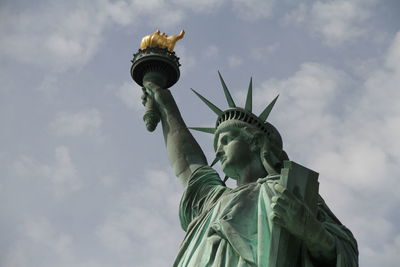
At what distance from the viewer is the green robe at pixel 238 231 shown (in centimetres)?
1062

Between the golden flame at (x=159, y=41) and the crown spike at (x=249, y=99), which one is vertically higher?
the golden flame at (x=159, y=41)

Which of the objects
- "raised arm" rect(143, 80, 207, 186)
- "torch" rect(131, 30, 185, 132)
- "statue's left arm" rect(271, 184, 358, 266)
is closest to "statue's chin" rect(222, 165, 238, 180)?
"raised arm" rect(143, 80, 207, 186)

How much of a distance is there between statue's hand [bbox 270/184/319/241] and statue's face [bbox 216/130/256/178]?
189 cm

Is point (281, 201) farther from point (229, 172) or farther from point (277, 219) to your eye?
point (229, 172)

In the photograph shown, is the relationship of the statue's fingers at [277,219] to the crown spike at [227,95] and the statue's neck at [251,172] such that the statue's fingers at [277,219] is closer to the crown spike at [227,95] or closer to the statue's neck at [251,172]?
the statue's neck at [251,172]

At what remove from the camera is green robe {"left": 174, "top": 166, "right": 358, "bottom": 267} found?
10.6 metres

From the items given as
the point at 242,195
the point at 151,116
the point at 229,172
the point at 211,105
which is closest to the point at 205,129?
the point at 211,105

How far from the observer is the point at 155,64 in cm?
1461

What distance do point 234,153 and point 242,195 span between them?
2.69ft

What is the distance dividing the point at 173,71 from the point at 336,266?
5228mm

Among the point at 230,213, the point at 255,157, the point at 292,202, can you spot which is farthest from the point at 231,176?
the point at 292,202

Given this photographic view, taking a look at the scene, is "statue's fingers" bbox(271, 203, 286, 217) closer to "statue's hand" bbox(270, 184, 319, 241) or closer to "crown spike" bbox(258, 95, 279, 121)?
"statue's hand" bbox(270, 184, 319, 241)

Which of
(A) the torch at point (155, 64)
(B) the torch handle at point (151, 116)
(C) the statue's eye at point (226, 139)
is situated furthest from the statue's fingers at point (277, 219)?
(A) the torch at point (155, 64)

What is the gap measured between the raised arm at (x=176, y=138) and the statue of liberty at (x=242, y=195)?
1 centimetres
